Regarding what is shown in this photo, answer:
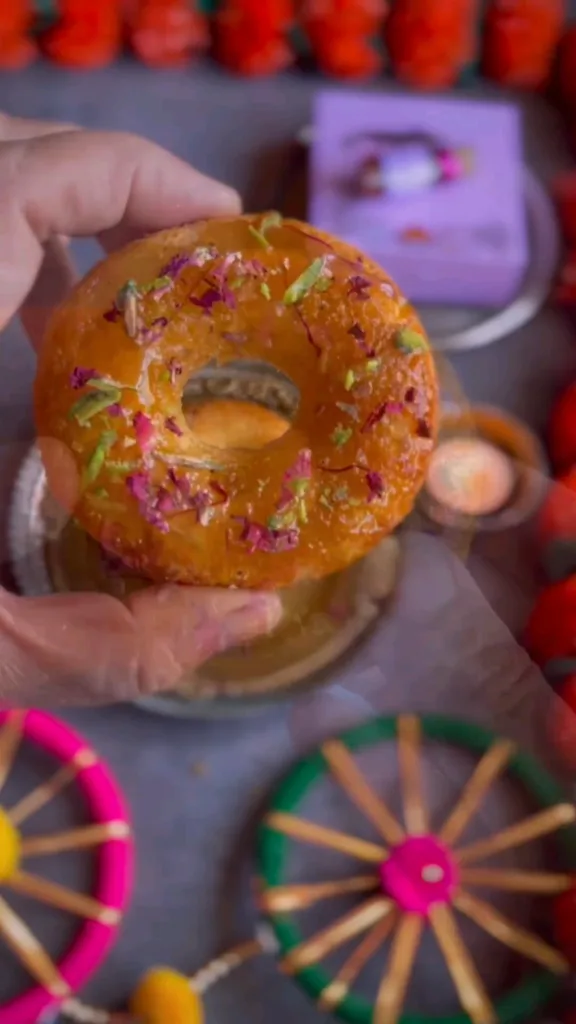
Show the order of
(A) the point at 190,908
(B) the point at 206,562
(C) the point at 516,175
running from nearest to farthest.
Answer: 1. (B) the point at 206,562
2. (A) the point at 190,908
3. (C) the point at 516,175

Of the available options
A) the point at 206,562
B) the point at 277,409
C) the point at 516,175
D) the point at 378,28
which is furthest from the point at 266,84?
the point at 206,562

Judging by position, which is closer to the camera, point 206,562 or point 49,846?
point 206,562

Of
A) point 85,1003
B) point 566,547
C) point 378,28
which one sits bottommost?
point 85,1003

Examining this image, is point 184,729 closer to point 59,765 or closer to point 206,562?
point 59,765

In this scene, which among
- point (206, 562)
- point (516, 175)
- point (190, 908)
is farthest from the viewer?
point (516, 175)

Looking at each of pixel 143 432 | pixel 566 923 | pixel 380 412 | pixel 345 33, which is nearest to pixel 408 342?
pixel 380 412

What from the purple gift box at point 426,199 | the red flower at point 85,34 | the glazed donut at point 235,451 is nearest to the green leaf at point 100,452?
the glazed donut at point 235,451
